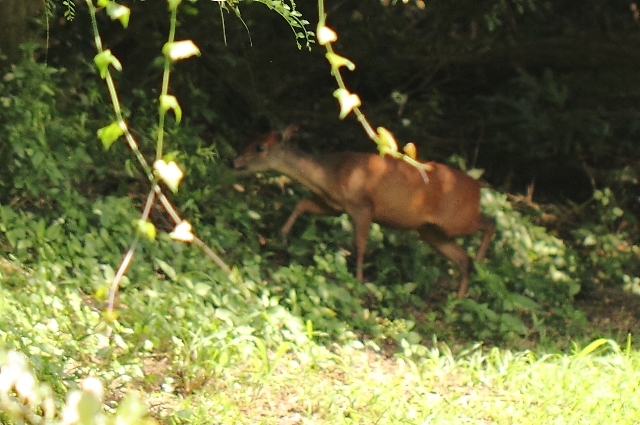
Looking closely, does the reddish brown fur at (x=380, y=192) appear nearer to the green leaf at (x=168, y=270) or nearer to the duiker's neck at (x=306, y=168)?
the duiker's neck at (x=306, y=168)

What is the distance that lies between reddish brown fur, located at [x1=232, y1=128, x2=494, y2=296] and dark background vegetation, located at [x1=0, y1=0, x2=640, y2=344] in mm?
228

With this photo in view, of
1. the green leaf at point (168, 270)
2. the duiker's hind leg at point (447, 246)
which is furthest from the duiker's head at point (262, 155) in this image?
the green leaf at point (168, 270)

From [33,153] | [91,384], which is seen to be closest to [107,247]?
[33,153]

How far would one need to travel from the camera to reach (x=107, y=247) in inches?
239

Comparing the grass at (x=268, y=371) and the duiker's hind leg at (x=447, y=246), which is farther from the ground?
the grass at (x=268, y=371)

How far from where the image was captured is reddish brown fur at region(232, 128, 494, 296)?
7.60 metres

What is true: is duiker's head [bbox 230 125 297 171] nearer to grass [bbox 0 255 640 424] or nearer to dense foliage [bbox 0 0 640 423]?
dense foliage [bbox 0 0 640 423]

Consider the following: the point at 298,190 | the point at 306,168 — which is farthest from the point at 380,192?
the point at 298,190

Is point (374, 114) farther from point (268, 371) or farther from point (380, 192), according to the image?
point (268, 371)

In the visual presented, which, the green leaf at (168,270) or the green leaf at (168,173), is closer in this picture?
the green leaf at (168,173)

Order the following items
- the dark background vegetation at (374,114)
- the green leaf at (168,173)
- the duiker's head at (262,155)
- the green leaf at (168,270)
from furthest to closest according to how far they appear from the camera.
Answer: the duiker's head at (262,155) → the dark background vegetation at (374,114) → the green leaf at (168,270) → the green leaf at (168,173)

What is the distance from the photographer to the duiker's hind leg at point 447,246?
7.70 metres

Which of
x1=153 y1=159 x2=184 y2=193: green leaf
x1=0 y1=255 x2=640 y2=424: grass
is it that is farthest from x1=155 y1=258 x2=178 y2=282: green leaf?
x1=153 y1=159 x2=184 y2=193: green leaf

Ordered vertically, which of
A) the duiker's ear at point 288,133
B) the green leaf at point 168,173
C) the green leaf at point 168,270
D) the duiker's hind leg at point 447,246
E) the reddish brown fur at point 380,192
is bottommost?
the duiker's hind leg at point 447,246
